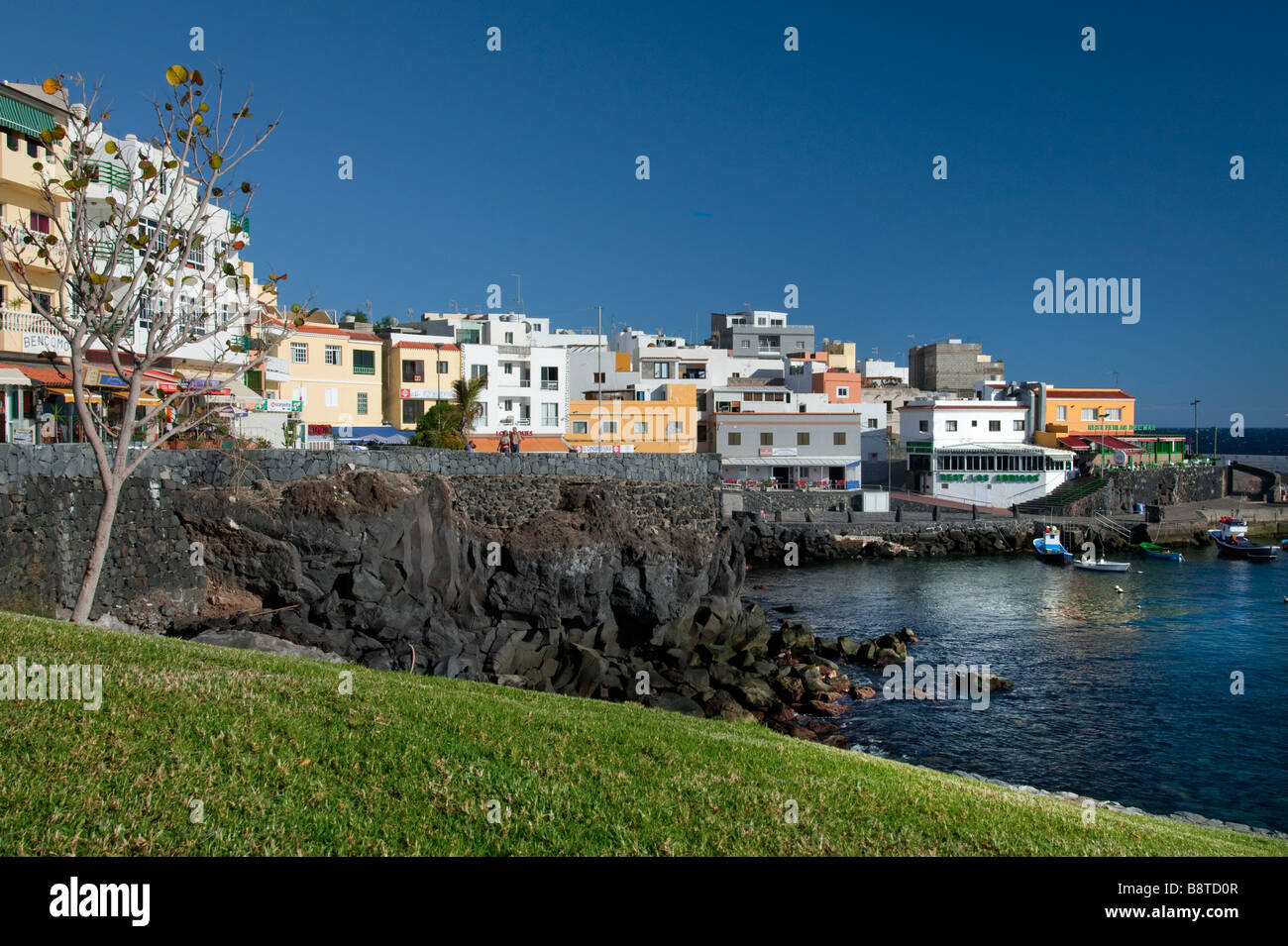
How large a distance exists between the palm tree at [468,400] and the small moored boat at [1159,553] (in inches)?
1705

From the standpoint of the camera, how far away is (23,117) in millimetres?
26922

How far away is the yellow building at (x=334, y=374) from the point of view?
4806 cm

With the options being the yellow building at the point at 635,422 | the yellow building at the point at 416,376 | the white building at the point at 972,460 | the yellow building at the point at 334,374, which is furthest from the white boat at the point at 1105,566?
the yellow building at the point at 334,374

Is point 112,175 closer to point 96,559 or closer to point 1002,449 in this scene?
point 96,559

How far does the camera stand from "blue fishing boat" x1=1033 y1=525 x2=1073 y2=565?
55.4 meters

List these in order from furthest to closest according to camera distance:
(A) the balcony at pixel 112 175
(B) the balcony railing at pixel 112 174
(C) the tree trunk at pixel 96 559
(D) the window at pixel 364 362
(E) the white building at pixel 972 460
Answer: (E) the white building at pixel 972 460 → (D) the window at pixel 364 362 → (B) the balcony railing at pixel 112 174 → (A) the balcony at pixel 112 175 → (C) the tree trunk at pixel 96 559

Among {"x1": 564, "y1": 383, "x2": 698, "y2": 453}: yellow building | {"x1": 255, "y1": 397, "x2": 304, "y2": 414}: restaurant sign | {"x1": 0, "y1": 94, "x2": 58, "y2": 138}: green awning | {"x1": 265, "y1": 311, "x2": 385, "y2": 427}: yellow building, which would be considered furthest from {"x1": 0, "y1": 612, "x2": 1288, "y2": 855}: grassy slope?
{"x1": 564, "y1": 383, "x2": 698, "y2": 453}: yellow building

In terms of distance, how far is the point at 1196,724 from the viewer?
81.3ft

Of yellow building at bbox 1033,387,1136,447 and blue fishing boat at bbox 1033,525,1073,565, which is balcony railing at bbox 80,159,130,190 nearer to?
blue fishing boat at bbox 1033,525,1073,565

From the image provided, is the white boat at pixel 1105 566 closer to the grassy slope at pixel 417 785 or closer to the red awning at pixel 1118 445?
the red awning at pixel 1118 445

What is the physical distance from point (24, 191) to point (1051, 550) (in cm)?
5396

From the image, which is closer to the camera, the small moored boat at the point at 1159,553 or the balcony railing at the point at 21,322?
the balcony railing at the point at 21,322
